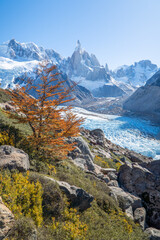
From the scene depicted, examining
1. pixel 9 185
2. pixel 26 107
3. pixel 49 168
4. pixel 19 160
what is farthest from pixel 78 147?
pixel 9 185

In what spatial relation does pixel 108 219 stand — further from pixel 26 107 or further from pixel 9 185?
pixel 26 107

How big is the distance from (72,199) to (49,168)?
2.16 m

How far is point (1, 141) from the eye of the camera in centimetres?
705

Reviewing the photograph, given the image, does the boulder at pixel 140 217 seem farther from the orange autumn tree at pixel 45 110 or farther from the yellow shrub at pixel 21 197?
the yellow shrub at pixel 21 197

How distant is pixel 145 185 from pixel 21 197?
9.23m

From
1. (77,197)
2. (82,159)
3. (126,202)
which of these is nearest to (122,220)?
(126,202)

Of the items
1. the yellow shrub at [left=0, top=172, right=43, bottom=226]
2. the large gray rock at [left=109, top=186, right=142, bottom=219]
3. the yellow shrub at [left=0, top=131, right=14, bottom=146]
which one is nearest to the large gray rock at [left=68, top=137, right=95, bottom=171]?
the large gray rock at [left=109, top=186, right=142, bottom=219]

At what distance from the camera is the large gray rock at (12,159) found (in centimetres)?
523

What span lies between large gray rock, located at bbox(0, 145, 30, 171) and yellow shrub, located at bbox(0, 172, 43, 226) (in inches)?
17.7

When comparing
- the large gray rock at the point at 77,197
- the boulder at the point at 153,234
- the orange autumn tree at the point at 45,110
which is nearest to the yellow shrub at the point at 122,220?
the boulder at the point at 153,234

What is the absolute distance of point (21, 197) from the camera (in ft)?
14.3

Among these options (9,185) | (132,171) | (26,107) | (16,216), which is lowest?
(132,171)

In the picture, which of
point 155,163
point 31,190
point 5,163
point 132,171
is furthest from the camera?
point 155,163

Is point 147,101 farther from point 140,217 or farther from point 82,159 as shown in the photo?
point 140,217
